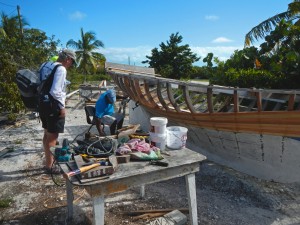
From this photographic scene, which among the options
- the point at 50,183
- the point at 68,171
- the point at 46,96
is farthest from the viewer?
the point at 50,183

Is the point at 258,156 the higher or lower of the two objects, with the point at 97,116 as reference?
lower

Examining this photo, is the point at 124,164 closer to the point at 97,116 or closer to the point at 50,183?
the point at 50,183

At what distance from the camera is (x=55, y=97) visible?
3.81 metres

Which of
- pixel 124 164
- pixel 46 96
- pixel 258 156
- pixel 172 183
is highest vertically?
pixel 46 96

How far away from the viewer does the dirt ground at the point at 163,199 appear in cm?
336

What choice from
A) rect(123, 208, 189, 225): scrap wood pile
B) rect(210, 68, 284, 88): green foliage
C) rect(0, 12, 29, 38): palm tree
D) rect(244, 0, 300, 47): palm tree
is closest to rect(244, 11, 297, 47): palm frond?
rect(244, 0, 300, 47): palm tree

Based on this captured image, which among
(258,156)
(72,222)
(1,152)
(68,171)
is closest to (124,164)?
(68,171)

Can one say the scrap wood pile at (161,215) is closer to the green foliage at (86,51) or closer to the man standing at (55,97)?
the man standing at (55,97)

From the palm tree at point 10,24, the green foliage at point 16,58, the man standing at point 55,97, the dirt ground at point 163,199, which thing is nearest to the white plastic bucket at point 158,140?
the dirt ground at point 163,199

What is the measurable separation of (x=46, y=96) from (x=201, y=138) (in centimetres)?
284

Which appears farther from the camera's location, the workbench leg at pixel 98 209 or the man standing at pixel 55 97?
the man standing at pixel 55 97

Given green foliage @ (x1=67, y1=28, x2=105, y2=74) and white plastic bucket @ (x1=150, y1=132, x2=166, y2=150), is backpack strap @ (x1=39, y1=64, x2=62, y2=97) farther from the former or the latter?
green foliage @ (x1=67, y1=28, x2=105, y2=74)

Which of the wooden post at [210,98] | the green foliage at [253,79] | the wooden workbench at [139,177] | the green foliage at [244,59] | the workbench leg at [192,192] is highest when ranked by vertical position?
the green foliage at [244,59]

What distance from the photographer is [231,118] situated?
158 inches
